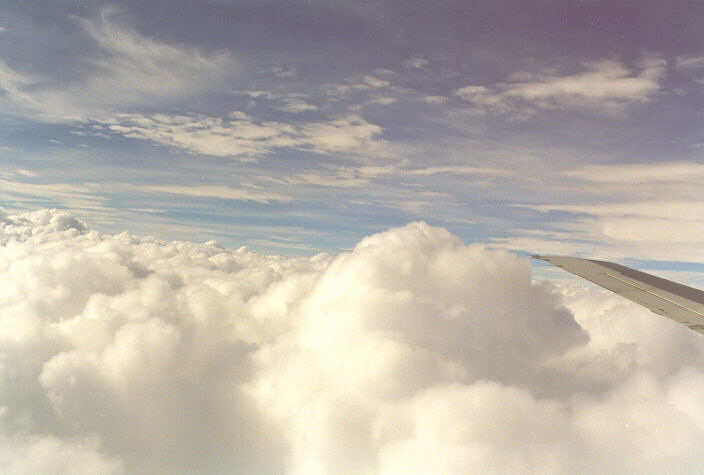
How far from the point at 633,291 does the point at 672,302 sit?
99 cm

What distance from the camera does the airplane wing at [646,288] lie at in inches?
414

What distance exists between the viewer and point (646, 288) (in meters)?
12.0


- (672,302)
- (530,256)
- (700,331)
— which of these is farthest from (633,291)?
(530,256)

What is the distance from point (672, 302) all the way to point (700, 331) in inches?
57.1

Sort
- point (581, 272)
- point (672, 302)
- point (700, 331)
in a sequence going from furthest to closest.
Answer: point (581, 272) → point (672, 302) → point (700, 331)

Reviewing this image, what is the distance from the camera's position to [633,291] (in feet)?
38.1

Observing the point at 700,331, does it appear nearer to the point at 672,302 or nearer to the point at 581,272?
the point at 672,302

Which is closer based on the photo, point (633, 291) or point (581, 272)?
point (633, 291)

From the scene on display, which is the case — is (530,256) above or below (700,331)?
above

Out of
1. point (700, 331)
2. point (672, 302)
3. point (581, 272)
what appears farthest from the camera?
point (581, 272)

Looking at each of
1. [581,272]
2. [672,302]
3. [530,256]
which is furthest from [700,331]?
[530,256]

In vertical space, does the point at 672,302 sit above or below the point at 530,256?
below

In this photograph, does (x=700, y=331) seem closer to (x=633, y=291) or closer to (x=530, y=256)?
(x=633, y=291)

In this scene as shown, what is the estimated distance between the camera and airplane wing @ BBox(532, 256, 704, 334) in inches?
414
